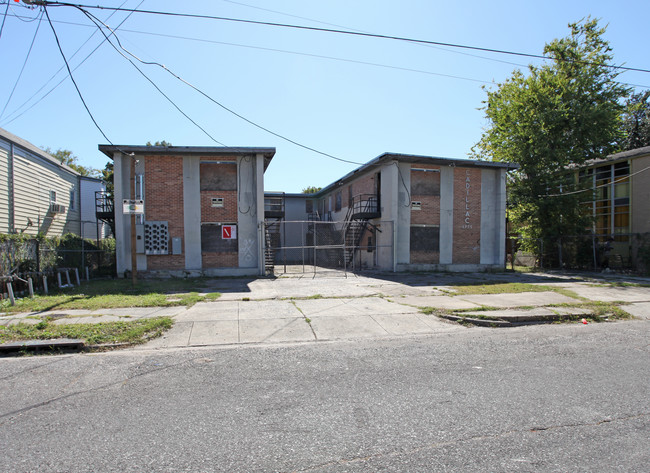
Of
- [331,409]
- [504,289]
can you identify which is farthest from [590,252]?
[331,409]

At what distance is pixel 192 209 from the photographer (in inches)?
717

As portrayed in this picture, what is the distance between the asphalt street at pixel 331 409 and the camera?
3033 millimetres

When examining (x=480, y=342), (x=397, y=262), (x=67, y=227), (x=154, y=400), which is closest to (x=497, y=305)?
(x=480, y=342)

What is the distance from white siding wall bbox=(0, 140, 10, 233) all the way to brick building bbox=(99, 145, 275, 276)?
3.64 meters

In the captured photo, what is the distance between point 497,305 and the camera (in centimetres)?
980

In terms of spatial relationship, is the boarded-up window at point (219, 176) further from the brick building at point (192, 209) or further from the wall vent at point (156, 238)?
the wall vent at point (156, 238)

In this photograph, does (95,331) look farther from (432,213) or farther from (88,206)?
(88,206)

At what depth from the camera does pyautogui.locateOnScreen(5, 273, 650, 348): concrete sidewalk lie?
7.38m

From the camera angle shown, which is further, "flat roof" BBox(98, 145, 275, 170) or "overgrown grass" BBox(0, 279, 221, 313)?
"flat roof" BBox(98, 145, 275, 170)

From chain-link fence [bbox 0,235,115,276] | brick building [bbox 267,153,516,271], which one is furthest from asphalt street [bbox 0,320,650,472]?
brick building [bbox 267,153,516,271]

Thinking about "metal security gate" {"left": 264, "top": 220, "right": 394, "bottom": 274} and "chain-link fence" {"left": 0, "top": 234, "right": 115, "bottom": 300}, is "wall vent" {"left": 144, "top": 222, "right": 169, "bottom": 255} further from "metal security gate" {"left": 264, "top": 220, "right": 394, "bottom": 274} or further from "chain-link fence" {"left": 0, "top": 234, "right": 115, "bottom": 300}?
"metal security gate" {"left": 264, "top": 220, "right": 394, "bottom": 274}

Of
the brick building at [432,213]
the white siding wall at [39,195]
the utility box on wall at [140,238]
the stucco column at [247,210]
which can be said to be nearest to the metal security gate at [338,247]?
the brick building at [432,213]

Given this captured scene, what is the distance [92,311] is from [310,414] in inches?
292

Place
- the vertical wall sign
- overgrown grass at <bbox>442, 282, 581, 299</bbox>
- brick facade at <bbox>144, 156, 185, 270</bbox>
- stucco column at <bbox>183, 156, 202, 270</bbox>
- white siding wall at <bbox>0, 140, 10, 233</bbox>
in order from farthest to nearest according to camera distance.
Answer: the vertical wall sign
stucco column at <bbox>183, 156, 202, 270</bbox>
brick facade at <bbox>144, 156, 185, 270</bbox>
white siding wall at <bbox>0, 140, 10, 233</bbox>
overgrown grass at <bbox>442, 282, 581, 299</bbox>
